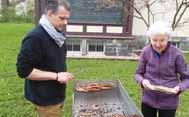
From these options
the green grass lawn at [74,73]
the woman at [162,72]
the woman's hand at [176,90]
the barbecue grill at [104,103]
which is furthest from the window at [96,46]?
the woman's hand at [176,90]

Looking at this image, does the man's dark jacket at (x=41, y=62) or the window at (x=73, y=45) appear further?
the window at (x=73, y=45)

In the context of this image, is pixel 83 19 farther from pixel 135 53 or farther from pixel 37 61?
pixel 37 61

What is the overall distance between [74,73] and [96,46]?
368 cm

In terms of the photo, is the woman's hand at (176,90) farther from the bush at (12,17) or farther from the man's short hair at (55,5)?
the bush at (12,17)

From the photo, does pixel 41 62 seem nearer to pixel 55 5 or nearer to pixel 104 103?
pixel 55 5

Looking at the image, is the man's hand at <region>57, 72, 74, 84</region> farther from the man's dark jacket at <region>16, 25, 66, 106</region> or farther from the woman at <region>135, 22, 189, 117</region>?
the woman at <region>135, 22, 189, 117</region>

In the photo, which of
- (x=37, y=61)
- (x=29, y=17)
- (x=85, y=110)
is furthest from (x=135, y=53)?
(x=29, y=17)

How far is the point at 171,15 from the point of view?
1464 centimetres

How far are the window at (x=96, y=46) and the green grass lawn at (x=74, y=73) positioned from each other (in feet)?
4.52

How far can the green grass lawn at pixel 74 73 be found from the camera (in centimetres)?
699

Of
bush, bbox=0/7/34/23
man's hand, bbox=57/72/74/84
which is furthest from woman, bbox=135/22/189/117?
bush, bbox=0/7/34/23

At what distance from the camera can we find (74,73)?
10148 mm

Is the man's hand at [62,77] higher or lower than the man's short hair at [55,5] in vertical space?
lower

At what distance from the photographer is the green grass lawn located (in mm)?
6993
